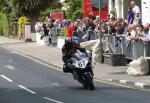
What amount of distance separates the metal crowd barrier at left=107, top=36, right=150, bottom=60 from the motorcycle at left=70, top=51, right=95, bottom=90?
4.91 metres

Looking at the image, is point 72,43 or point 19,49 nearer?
point 72,43

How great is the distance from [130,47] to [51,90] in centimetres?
778

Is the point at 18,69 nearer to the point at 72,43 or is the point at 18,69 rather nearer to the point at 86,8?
the point at 72,43

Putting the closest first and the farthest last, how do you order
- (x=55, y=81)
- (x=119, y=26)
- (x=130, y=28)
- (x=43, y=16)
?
(x=55, y=81) → (x=130, y=28) → (x=119, y=26) → (x=43, y=16)

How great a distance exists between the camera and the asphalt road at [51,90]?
16.7 meters

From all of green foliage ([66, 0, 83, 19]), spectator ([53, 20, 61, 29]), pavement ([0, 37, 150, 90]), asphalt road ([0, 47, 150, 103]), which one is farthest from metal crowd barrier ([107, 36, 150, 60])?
green foliage ([66, 0, 83, 19])

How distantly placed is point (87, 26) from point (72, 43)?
12.8m

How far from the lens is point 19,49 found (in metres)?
40.1

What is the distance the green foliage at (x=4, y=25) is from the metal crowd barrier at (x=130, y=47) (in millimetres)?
29618

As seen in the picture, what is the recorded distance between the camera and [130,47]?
85.9 feet

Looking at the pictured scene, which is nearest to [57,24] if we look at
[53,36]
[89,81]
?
[53,36]

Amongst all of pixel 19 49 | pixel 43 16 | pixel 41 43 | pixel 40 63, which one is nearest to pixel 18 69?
pixel 40 63

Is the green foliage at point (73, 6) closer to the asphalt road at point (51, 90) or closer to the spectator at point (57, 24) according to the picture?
the spectator at point (57, 24)

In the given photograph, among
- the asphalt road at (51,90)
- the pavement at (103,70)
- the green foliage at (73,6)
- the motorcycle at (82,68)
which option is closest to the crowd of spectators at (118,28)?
the pavement at (103,70)
